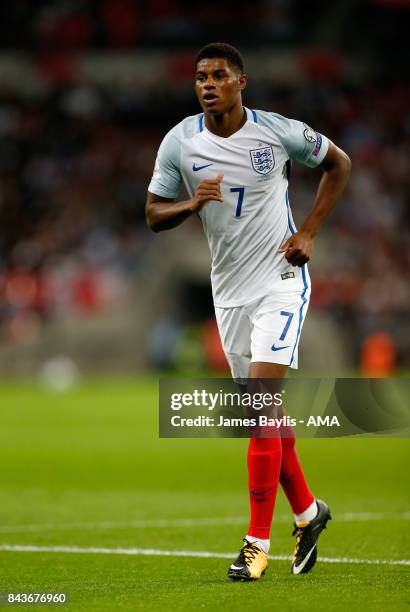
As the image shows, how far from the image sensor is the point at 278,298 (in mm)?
6684

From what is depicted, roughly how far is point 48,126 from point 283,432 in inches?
1092

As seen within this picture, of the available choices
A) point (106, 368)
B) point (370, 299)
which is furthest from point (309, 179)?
point (106, 368)

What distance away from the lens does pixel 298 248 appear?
21.9 ft

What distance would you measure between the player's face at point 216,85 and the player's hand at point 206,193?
450 mm

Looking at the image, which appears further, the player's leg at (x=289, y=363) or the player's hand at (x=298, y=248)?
the player's hand at (x=298, y=248)

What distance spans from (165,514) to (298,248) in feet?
12.2

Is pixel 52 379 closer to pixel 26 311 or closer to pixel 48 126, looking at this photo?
pixel 26 311

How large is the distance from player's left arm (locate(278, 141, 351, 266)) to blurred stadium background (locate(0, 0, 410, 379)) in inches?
746

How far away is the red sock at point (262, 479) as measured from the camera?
6.51 m

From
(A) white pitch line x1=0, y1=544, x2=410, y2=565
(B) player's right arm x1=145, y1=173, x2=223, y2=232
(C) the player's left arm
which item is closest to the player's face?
(B) player's right arm x1=145, y1=173, x2=223, y2=232

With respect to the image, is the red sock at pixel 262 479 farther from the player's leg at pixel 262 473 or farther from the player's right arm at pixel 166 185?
the player's right arm at pixel 166 185

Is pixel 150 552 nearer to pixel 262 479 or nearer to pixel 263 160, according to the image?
pixel 262 479

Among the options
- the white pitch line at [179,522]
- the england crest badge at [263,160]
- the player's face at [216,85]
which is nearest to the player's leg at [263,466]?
the england crest badge at [263,160]

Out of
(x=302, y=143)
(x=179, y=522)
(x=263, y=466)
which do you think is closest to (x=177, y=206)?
(x=302, y=143)
